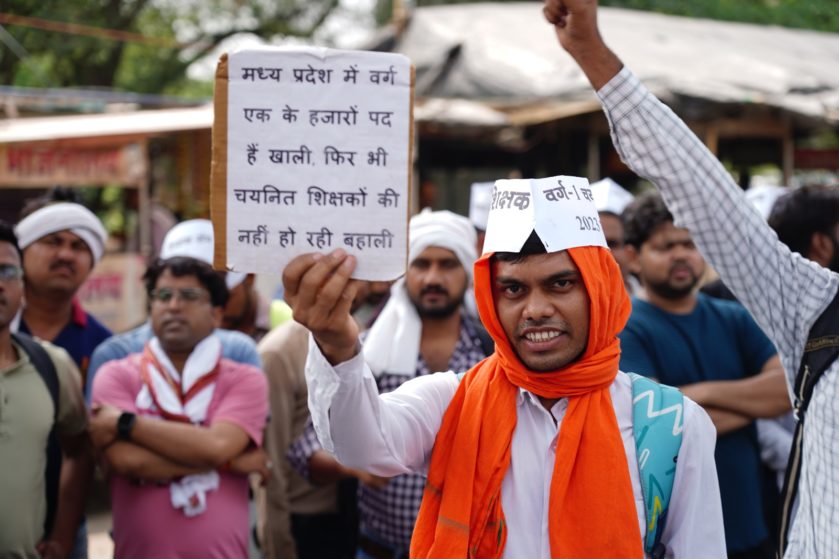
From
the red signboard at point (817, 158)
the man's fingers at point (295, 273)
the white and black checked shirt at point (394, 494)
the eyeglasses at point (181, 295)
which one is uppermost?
the red signboard at point (817, 158)

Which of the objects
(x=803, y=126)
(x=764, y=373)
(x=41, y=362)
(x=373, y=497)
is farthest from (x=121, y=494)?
(x=803, y=126)

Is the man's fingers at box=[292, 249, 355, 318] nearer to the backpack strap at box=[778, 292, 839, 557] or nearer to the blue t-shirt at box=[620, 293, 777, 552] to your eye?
the backpack strap at box=[778, 292, 839, 557]

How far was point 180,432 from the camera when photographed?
10.9ft

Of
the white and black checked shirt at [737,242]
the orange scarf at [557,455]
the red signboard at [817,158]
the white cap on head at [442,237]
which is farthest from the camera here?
the red signboard at [817,158]

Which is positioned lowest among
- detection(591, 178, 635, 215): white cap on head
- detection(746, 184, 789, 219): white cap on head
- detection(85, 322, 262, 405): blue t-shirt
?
detection(85, 322, 262, 405): blue t-shirt

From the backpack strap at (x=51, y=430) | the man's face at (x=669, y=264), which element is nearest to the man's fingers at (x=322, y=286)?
the backpack strap at (x=51, y=430)

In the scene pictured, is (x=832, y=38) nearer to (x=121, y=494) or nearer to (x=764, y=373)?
(x=764, y=373)

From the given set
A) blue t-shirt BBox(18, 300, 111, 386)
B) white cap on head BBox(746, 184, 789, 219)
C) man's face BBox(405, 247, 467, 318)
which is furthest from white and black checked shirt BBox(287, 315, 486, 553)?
white cap on head BBox(746, 184, 789, 219)

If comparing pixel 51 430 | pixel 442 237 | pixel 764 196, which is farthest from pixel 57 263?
pixel 764 196

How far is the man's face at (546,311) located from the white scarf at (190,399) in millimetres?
1762

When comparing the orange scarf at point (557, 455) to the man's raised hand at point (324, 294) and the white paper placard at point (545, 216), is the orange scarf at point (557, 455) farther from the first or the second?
the man's raised hand at point (324, 294)

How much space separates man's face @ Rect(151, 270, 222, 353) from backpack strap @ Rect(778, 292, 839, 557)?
235 cm

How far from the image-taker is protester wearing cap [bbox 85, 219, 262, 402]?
3.81m

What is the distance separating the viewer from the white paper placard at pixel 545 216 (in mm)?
2145
